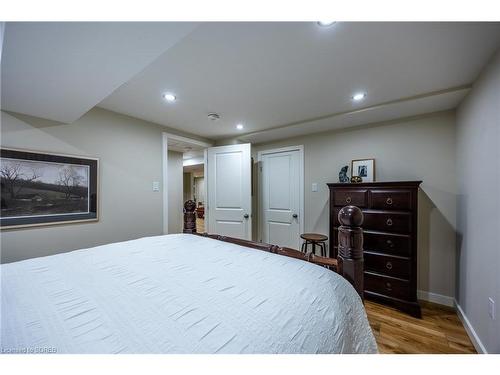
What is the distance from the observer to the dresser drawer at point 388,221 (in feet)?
6.92

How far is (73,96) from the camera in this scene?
1514 mm

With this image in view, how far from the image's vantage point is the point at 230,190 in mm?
3346

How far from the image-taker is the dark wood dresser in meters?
2.07

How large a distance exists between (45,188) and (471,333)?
3.93m

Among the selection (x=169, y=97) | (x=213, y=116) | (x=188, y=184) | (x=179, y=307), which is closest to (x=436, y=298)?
(x=179, y=307)

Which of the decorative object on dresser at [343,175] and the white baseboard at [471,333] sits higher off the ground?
the decorative object on dresser at [343,175]

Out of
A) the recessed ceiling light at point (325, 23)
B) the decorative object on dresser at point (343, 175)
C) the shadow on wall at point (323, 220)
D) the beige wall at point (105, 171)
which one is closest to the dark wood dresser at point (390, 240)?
the decorative object on dresser at point (343, 175)

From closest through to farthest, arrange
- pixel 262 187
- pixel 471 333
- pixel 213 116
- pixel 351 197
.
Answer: pixel 471 333, pixel 351 197, pixel 213 116, pixel 262 187

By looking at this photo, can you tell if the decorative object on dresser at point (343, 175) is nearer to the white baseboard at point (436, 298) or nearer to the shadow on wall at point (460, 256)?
the shadow on wall at point (460, 256)

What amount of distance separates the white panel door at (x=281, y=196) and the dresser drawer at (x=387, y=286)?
3.66 ft

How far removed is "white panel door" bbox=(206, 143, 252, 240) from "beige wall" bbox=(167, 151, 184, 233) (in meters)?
1.49

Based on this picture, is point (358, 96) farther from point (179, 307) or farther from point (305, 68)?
point (179, 307)

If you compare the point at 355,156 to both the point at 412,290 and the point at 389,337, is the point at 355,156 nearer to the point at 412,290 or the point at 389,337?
the point at 412,290

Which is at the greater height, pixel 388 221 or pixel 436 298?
pixel 388 221
